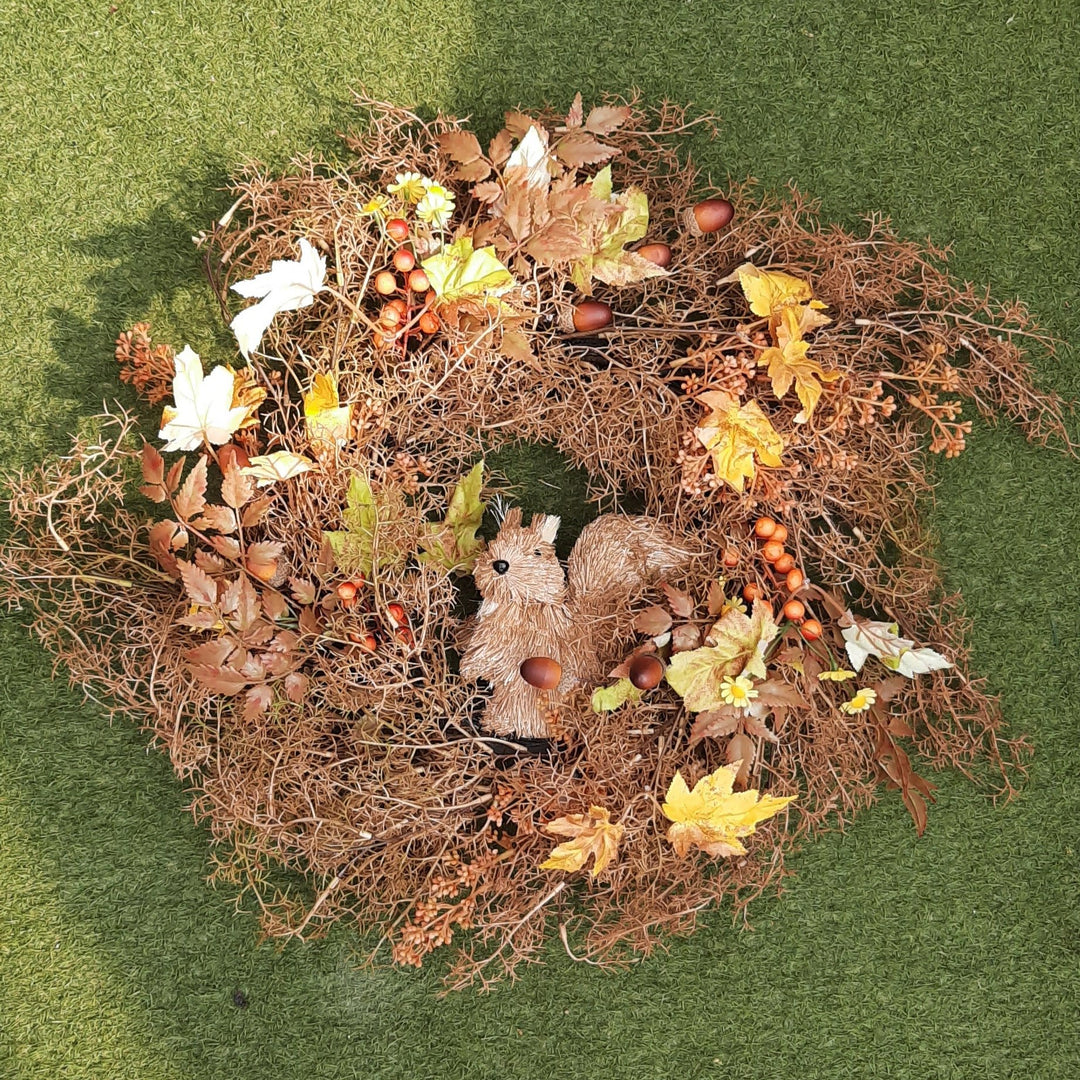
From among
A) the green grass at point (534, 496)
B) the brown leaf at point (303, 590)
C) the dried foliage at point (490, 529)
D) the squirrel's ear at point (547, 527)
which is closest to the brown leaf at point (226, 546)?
the dried foliage at point (490, 529)

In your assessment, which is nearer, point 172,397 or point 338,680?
point 338,680

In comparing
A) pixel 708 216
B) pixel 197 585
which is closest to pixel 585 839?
pixel 197 585

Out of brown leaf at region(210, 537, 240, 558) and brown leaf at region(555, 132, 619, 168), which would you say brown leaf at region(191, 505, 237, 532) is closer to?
brown leaf at region(210, 537, 240, 558)

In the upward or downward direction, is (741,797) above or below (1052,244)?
below

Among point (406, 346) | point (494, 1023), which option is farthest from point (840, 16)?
point (494, 1023)

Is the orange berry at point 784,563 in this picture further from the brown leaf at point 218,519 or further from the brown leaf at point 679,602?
the brown leaf at point 218,519

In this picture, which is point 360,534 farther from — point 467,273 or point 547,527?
point 467,273

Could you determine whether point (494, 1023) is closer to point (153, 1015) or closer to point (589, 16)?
point (153, 1015)
